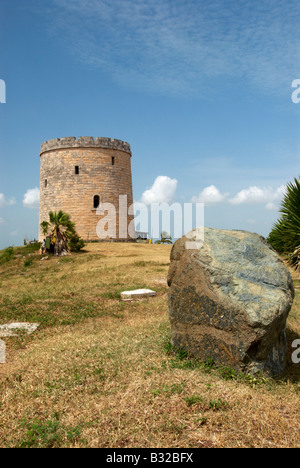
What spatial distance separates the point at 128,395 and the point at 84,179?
26.5 m

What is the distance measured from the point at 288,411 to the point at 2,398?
3.15 m

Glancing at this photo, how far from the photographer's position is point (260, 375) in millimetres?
4898

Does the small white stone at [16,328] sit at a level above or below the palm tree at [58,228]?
below

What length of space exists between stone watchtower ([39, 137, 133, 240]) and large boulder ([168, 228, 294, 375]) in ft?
79.7

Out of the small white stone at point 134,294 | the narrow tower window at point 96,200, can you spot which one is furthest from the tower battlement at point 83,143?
the small white stone at point 134,294

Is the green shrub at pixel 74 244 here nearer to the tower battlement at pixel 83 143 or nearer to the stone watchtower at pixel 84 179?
the stone watchtower at pixel 84 179

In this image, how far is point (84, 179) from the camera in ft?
97.7

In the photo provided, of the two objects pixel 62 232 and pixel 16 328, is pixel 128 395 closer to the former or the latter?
pixel 16 328

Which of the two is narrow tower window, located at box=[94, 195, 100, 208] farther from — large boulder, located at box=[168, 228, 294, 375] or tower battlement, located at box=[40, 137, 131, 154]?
large boulder, located at box=[168, 228, 294, 375]

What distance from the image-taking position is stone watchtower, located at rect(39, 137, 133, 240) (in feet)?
97.3

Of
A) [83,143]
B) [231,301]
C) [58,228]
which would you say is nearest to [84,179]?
[83,143]

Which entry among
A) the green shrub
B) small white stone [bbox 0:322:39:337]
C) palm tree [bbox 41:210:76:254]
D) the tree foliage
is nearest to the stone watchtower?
the green shrub

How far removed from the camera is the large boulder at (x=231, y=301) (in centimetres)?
484

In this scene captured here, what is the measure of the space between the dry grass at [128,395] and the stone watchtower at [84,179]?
22.0m
